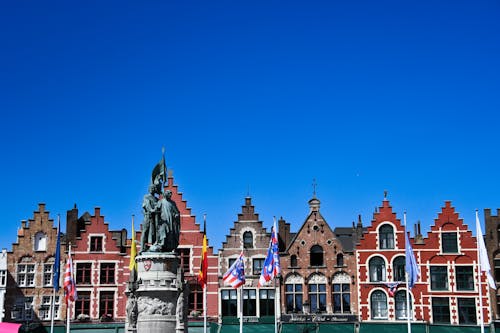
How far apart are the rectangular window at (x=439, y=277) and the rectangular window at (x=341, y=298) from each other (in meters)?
5.61

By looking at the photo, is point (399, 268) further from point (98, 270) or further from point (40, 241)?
point (40, 241)

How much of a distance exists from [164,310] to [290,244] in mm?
22325

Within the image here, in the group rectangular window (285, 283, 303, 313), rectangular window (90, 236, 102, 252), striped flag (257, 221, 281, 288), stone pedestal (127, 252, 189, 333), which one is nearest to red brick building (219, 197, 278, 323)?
rectangular window (285, 283, 303, 313)

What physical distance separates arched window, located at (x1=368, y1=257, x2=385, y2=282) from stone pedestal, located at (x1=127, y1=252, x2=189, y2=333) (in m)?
22.9

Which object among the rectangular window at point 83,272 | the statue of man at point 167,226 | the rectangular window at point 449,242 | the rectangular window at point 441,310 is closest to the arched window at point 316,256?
the rectangular window at point 441,310

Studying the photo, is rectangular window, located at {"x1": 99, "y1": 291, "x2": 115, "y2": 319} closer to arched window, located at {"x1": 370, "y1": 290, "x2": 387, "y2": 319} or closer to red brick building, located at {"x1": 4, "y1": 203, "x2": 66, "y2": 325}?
red brick building, located at {"x1": 4, "y1": 203, "x2": 66, "y2": 325}

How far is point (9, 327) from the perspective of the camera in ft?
133

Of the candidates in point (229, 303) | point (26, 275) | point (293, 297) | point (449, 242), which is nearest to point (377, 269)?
point (449, 242)

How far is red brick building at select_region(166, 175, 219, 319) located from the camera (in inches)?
1761

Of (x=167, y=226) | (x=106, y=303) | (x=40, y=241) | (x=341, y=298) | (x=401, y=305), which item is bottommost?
(x=401, y=305)

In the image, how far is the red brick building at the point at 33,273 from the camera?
→ 4478cm

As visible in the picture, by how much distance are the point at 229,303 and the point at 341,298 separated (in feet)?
25.0

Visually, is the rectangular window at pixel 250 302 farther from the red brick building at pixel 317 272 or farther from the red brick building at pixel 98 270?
the red brick building at pixel 98 270

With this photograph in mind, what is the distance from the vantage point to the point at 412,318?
142 feet
